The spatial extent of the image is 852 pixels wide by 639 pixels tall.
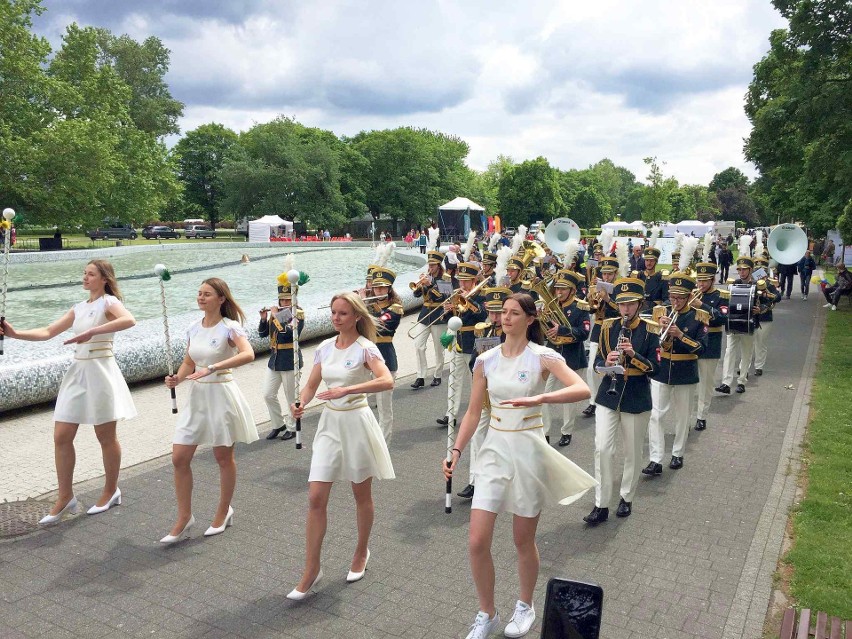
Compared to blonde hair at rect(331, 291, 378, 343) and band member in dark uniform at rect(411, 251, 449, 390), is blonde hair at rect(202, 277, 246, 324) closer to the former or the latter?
blonde hair at rect(331, 291, 378, 343)

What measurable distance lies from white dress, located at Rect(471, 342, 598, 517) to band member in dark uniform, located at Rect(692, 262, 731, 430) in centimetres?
606

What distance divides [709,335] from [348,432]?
23.5ft

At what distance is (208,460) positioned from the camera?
8531mm

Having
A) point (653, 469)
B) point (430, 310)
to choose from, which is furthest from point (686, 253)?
point (653, 469)

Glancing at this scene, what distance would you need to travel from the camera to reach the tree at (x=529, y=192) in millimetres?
87375

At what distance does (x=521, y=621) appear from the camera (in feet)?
15.7

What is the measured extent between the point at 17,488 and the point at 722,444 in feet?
27.5

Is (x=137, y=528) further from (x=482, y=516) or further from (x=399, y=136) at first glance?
(x=399, y=136)

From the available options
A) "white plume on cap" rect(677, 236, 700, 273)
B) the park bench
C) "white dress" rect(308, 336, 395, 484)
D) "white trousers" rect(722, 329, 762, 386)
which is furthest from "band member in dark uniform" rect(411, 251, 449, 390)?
the park bench

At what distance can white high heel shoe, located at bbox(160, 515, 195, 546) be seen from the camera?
6.24 metres

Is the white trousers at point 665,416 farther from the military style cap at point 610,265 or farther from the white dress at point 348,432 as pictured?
the white dress at point 348,432

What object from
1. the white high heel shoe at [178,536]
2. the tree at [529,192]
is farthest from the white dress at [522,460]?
the tree at [529,192]

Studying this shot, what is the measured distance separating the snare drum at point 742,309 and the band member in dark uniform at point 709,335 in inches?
37.1

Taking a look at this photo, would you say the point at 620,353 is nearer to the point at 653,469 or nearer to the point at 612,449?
the point at 612,449
